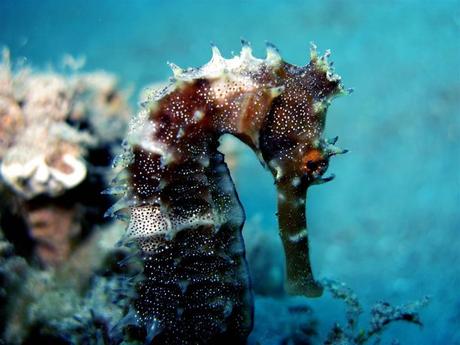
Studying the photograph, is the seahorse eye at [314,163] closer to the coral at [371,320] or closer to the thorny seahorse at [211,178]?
A: the thorny seahorse at [211,178]

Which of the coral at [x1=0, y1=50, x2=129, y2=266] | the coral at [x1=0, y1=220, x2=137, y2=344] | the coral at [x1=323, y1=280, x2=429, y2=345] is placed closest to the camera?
the coral at [x1=323, y1=280, x2=429, y2=345]

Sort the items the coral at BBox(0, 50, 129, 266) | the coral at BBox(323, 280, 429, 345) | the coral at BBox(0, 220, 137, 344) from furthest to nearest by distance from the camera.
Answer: the coral at BBox(0, 50, 129, 266)
the coral at BBox(0, 220, 137, 344)
the coral at BBox(323, 280, 429, 345)

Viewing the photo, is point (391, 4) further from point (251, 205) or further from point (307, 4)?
point (251, 205)

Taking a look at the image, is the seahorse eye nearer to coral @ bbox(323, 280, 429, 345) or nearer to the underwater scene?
the underwater scene

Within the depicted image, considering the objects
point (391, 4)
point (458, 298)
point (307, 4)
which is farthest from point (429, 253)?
point (307, 4)

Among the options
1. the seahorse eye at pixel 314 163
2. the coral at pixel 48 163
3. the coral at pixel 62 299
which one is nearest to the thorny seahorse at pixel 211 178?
the seahorse eye at pixel 314 163

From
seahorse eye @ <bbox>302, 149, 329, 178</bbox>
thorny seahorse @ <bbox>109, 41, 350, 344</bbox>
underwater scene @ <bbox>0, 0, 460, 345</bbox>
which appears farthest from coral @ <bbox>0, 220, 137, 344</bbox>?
seahorse eye @ <bbox>302, 149, 329, 178</bbox>
